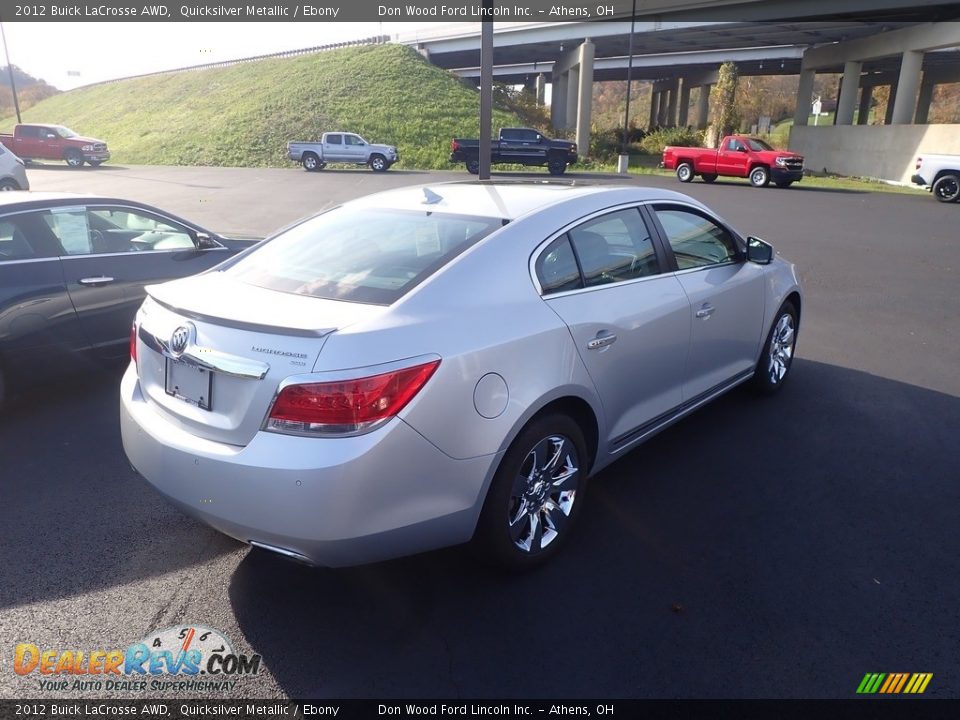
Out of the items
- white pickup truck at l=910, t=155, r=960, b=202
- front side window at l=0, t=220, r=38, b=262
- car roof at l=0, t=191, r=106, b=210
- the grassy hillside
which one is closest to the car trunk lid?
front side window at l=0, t=220, r=38, b=262

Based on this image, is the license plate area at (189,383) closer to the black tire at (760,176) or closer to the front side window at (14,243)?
the front side window at (14,243)

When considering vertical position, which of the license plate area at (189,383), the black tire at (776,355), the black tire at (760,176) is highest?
the license plate area at (189,383)

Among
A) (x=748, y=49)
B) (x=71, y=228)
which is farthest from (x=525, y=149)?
(x=71, y=228)

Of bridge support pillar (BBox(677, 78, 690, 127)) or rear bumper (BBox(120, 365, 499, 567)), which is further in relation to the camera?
bridge support pillar (BBox(677, 78, 690, 127))

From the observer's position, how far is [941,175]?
21.9 meters

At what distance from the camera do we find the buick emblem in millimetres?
2959

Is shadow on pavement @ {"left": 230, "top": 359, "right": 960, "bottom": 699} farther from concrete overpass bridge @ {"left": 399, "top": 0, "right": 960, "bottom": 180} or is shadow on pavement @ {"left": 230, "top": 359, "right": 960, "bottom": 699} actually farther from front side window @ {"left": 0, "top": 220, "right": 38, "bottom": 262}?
concrete overpass bridge @ {"left": 399, "top": 0, "right": 960, "bottom": 180}

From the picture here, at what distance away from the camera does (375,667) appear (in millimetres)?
2768

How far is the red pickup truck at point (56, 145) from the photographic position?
112 ft

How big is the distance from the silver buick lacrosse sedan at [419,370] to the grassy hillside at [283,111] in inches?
1394

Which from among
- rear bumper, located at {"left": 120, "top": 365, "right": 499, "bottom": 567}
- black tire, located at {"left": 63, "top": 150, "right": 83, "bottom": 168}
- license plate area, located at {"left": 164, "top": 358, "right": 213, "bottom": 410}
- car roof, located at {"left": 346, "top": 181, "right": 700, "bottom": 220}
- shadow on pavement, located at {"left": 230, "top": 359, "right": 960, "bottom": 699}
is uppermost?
car roof, located at {"left": 346, "top": 181, "right": 700, "bottom": 220}

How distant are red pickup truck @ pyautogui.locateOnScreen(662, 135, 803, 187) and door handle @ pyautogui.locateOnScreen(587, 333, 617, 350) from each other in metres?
25.6

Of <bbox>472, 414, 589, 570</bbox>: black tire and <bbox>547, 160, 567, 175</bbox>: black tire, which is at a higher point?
<bbox>472, 414, 589, 570</bbox>: black tire

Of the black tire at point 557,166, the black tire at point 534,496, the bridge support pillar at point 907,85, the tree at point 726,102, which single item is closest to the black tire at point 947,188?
the bridge support pillar at point 907,85
